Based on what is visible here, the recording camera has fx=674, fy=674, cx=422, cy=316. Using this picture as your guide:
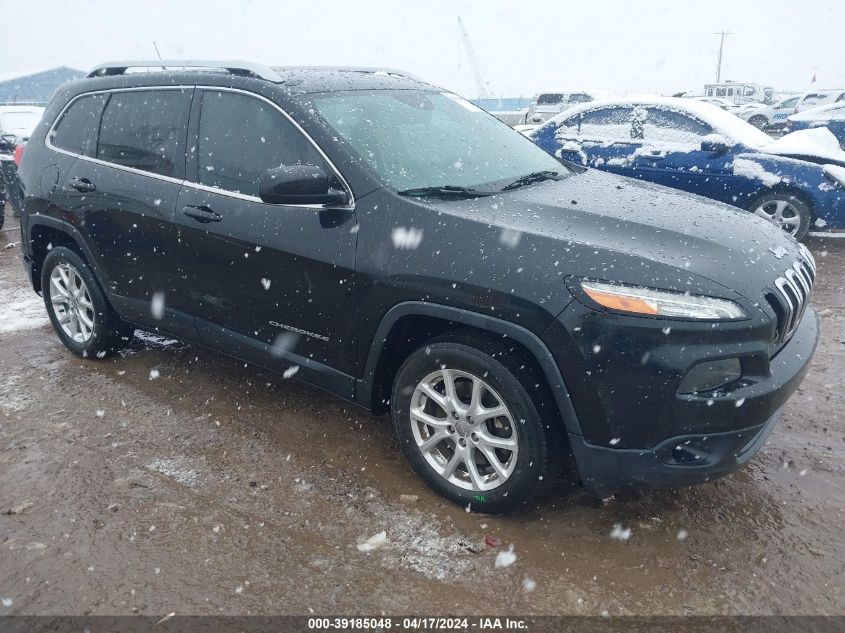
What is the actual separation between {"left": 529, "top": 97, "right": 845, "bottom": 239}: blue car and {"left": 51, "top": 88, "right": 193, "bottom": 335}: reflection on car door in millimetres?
4095

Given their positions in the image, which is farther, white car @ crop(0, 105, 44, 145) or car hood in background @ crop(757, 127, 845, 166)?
white car @ crop(0, 105, 44, 145)

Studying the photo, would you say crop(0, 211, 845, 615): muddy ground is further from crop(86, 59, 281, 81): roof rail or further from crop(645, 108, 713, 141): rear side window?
crop(645, 108, 713, 141): rear side window

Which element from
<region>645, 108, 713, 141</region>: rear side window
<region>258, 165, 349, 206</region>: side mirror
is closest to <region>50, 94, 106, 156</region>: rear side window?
<region>258, 165, 349, 206</region>: side mirror

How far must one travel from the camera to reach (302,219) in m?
3.09

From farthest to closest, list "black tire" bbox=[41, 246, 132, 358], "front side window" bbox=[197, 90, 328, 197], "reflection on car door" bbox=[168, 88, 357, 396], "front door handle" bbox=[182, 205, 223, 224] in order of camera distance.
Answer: "black tire" bbox=[41, 246, 132, 358], "front door handle" bbox=[182, 205, 223, 224], "front side window" bbox=[197, 90, 328, 197], "reflection on car door" bbox=[168, 88, 357, 396]

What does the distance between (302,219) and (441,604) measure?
1736 mm

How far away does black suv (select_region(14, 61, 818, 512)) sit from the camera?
240 centimetres

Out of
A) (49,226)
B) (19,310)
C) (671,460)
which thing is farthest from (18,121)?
(671,460)

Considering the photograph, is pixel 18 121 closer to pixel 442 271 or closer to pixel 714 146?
pixel 714 146

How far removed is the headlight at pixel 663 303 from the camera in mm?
2336

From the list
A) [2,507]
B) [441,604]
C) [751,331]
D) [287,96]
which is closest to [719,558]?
[751,331]

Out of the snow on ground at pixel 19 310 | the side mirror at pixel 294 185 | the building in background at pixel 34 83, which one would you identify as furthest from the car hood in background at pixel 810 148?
the building in background at pixel 34 83

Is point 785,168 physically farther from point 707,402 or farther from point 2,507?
point 2,507

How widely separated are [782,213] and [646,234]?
5.42m
